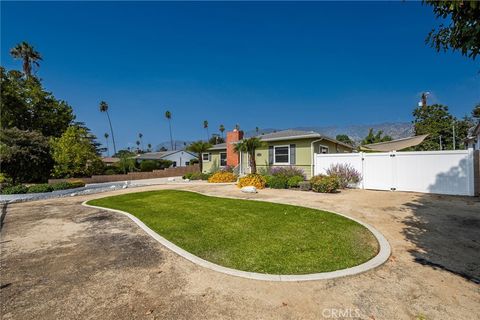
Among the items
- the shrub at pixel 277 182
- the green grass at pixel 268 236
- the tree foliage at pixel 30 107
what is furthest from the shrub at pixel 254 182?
the tree foliage at pixel 30 107

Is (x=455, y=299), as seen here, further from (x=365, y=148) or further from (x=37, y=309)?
(x=365, y=148)

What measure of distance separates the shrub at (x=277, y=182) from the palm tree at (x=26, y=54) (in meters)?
32.8

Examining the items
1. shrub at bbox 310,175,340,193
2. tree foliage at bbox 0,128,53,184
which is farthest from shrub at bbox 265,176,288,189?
tree foliage at bbox 0,128,53,184

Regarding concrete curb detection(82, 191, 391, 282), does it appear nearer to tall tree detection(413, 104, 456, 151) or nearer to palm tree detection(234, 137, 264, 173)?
palm tree detection(234, 137, 264, 173)

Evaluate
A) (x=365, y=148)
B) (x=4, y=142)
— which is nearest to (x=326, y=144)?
(x=365, y=148)

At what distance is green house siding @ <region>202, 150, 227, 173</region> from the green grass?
1670 centimetres

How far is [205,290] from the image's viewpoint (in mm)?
3193

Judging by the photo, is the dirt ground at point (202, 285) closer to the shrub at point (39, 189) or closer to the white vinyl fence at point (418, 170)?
the white vinyl fence at point (418, 170)

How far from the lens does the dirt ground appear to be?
275 centimetres

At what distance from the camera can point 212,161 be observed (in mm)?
25719

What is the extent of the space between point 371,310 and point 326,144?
1646 centimetres

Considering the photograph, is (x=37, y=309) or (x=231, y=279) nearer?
(x=37, y=309)

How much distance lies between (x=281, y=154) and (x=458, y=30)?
1510cm

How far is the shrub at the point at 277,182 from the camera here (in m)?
13.7
